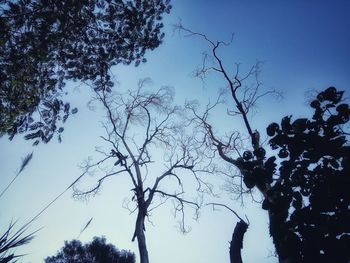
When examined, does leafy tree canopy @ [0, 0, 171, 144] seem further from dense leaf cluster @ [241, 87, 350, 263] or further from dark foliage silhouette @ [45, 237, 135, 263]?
dark foliage silhouette @ [45, 237, 135, 263]

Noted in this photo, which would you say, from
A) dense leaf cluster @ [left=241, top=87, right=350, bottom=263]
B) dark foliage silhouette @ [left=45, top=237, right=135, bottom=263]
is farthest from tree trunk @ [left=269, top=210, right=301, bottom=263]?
dark foliage silhouette @ [left=45, top=237, right=135, bottom=263]

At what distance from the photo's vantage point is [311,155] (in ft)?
9.62

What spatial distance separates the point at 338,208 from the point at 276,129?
3.45ft

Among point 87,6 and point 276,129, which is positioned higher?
point 87,6

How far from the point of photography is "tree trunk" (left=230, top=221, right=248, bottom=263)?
4.95 meters

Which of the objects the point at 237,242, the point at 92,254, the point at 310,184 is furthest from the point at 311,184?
the point at 92,254

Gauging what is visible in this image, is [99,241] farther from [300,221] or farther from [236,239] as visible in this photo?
[300,221]

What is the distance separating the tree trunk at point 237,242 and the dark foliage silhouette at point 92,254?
3426 cm

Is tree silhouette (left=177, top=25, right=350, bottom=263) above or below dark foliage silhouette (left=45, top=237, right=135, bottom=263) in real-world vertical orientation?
below

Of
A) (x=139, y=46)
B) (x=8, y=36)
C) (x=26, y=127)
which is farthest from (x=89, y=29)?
(x=26, y=127)

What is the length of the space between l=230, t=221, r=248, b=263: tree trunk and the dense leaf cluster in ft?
7.54

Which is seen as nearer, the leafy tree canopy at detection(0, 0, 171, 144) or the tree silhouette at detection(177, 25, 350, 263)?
the tree silhouette at detection(177, 25, 350, 263)

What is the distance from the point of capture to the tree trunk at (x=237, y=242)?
4.95 meters

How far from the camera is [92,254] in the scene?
34.8m
